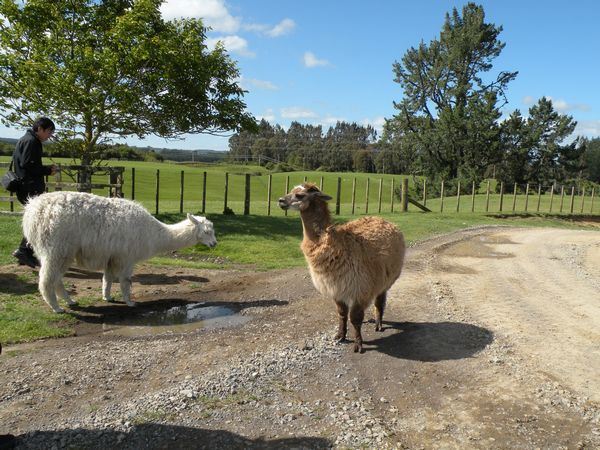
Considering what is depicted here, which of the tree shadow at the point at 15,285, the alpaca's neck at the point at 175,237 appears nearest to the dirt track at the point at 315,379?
the tree shadow at the point at 15,285

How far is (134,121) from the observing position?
56.5ft

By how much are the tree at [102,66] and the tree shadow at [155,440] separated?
12781mm

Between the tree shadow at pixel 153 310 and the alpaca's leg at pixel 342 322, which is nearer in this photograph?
the alpaca's leg at pixel 342 322

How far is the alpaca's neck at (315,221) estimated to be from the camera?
6.28m

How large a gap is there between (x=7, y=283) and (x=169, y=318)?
3373 mm

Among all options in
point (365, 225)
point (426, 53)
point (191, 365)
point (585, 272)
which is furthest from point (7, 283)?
point (426, 53)

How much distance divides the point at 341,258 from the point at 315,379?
157cm

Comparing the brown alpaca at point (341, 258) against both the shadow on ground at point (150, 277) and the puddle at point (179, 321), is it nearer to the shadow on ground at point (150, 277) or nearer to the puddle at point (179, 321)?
the puddle at point (179, 321)

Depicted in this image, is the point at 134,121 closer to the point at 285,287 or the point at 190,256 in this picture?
the point at 190,256

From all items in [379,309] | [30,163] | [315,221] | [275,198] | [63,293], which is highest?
[30,163]

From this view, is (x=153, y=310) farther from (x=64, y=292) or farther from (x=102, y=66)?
(x=102, y=66)

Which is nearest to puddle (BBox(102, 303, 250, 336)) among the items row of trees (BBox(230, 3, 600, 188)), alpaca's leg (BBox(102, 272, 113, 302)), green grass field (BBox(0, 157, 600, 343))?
green grass field (BBox(0, 157, 600, 343))

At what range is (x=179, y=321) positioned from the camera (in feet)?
24.2

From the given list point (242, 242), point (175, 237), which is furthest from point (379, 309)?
point (242, 242)
